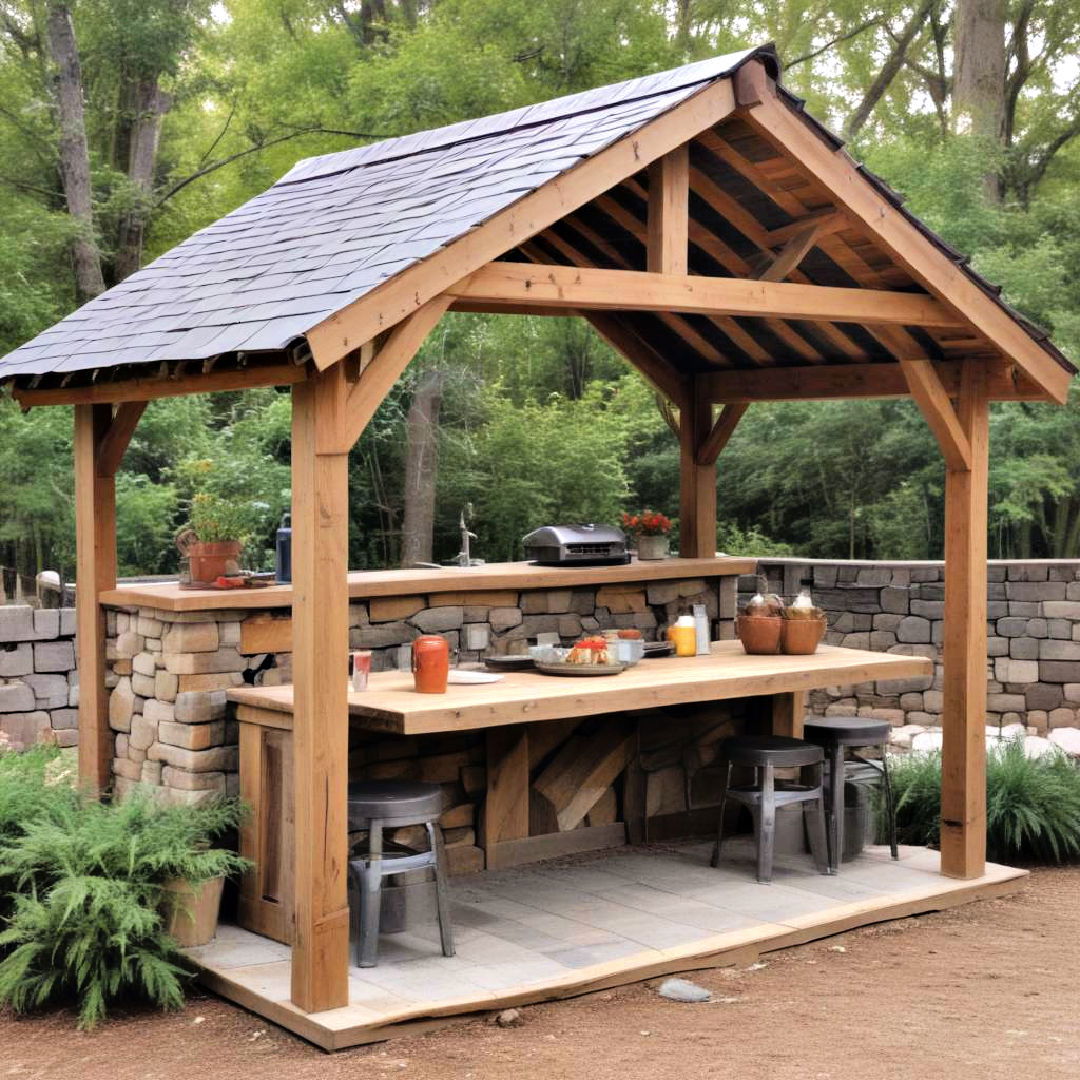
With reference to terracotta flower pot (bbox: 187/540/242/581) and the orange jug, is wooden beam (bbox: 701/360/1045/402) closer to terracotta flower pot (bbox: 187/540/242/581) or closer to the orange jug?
the orange jug

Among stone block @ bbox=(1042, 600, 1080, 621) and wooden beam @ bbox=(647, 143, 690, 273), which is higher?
wooden beam @ bbox=(647, 143, 690, 273)

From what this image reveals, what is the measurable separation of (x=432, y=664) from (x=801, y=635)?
7.01 ft

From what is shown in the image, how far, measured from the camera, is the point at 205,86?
1927 cm

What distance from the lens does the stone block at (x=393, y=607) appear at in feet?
22.4

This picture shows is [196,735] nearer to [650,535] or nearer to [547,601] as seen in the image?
[547,601]

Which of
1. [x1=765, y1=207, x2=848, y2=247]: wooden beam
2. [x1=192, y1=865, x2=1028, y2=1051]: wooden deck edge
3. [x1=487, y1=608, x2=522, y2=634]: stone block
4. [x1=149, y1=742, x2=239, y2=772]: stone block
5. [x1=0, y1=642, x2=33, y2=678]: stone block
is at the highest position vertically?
[x1=765, y1=207, x2=848, y2=247]: wooden beam

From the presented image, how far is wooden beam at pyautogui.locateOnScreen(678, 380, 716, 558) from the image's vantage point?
8.34 meters

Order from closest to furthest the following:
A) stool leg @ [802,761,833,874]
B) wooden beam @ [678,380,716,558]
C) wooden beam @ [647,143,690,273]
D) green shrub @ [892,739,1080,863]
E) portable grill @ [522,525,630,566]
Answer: wooden beam @ [647,143,690,273]
stool leg @ [802,761,833,874]
portable grill @ [522,525,630,566]
green shrub @ [892,739,1080,863]
wooden beam @ [678,380,716,558]

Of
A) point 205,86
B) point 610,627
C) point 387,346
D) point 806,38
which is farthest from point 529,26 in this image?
point 387,346

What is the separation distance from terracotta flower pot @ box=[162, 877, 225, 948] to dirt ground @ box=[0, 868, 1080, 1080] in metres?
0.33

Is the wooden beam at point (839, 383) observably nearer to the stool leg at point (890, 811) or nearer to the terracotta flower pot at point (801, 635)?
the terracotta flower pot at point (801, 635)

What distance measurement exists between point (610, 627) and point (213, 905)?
2.71 m

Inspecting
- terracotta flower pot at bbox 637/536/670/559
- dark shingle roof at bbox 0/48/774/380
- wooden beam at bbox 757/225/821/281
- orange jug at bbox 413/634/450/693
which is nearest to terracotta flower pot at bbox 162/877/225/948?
orange jug at bbox 413/634/450/693

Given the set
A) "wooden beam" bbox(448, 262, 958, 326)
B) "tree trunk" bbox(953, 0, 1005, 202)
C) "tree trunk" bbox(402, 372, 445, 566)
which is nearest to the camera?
"wooden beam" bbox(448, 262, 958, 326)
